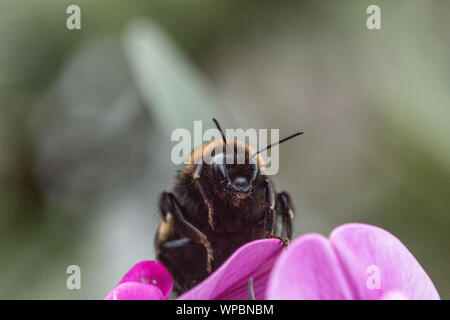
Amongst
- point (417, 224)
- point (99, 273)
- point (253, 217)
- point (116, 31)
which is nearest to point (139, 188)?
point (99, 273)

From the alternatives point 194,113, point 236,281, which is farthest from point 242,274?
point 194,113

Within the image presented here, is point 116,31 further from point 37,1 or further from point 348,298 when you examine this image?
point 348,298

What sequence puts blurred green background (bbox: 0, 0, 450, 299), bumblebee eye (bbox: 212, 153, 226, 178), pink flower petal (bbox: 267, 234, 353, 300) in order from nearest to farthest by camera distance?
pink flower petal (bbox: 267, 234, 353, 300) → bumblebee eye (bbox: 212, 153, 226, 178) → blurred green background (bbox: 0, 0, 450, 299)

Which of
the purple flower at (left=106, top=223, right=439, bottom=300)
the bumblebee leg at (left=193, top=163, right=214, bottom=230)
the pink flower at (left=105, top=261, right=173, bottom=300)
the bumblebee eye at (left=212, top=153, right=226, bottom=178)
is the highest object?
the bumblebee eye at (left=212, top=153, right=226, bottom=178)

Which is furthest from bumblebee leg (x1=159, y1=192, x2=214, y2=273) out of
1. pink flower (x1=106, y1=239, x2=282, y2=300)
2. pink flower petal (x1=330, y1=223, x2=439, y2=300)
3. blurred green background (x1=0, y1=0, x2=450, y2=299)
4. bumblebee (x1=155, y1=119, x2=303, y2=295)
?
blurred green background (x1=0, y1=0, x2=450, y2=299)

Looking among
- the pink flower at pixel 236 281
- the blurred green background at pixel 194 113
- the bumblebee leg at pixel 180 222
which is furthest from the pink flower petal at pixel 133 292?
the blurred green background at pixel 194 113

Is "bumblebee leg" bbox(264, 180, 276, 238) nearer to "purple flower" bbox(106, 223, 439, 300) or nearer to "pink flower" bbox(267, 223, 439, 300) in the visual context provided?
"purple flower" bbox(106, 223, 439, 300)

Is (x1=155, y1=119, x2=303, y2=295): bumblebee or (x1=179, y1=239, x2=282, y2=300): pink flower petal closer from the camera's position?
(x1=179, y1=239, x2=282, y2=300): pink flower petal
